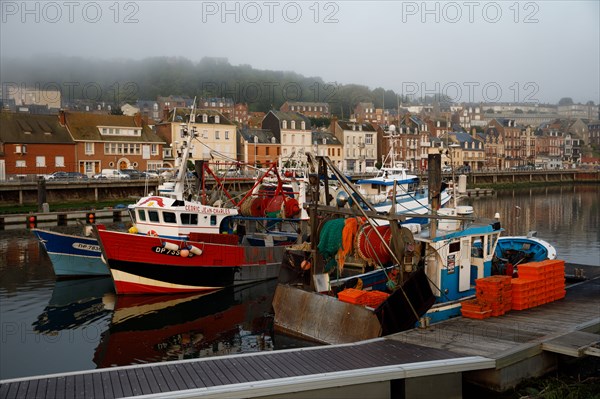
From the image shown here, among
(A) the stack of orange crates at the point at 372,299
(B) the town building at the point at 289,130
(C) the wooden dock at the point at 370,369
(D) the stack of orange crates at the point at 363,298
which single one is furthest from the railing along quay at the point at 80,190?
(C) the wooden dock at the point at 370,369

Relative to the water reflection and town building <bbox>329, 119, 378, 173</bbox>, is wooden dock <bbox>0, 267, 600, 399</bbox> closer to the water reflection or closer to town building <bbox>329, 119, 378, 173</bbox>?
the water reflection

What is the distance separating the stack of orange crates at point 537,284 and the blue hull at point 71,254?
16703 millimetres

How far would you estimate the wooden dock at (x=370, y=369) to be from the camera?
32.2ft

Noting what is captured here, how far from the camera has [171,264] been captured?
22.0 m

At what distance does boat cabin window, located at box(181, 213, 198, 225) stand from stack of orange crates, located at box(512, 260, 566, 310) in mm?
12598

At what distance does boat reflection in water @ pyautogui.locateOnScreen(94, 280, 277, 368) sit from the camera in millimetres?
16047

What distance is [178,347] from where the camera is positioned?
54.2 ft

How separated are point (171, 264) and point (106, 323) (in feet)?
12.1

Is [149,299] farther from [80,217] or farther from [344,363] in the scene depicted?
A: [80,217]

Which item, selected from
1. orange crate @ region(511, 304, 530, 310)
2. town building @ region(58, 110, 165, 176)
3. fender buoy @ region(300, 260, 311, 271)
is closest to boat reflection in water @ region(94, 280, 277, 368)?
fender buoy @ region(300, 260, 311, 271)

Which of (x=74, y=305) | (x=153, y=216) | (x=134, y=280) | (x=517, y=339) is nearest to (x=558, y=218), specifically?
(x=153, y=216)

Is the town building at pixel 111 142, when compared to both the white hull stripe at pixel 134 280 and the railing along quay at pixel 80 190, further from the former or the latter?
the white hull stripe at pixel 134 280

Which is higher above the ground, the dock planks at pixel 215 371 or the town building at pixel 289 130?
the town building at pixel 289 130

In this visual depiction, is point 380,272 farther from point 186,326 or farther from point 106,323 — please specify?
point 106,323
